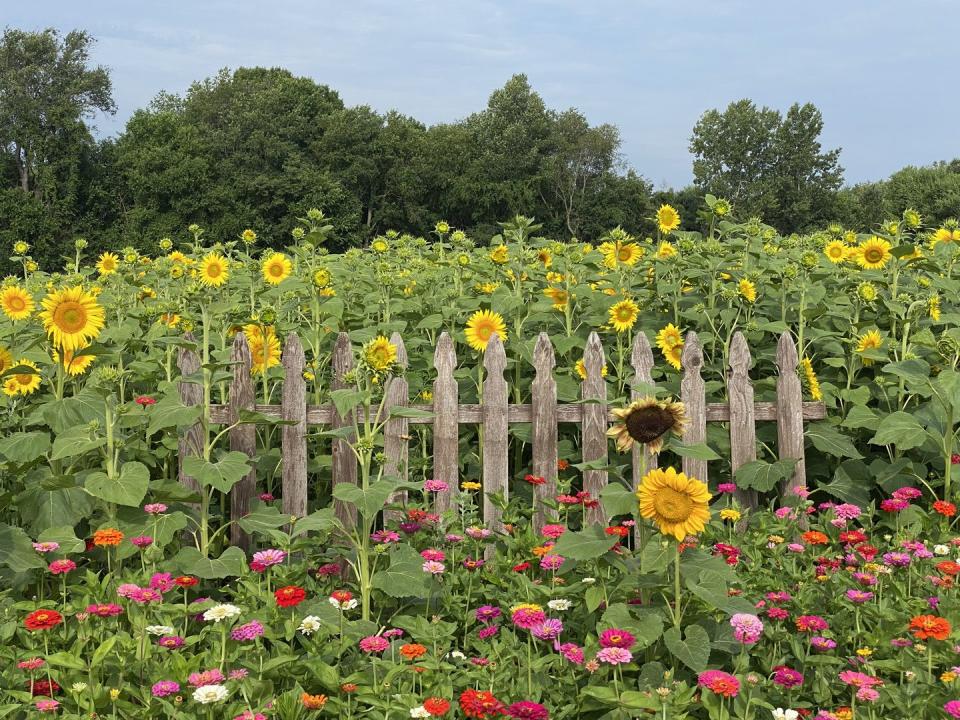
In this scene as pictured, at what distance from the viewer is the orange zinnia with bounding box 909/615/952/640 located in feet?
10.9

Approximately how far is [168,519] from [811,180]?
61333 mm

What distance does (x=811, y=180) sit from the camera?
6022 cm

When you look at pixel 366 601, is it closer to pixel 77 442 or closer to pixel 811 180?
pixel 77 442

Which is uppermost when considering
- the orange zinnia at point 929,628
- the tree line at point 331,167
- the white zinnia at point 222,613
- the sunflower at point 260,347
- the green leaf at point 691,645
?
the tree line at point 331,167

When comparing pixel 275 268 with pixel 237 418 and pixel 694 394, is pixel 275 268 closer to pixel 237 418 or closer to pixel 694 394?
pixel 237 418

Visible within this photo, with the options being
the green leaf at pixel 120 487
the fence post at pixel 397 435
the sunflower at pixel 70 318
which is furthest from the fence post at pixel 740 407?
the sunflower at pixel 70 318

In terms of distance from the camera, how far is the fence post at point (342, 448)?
5.27 meters

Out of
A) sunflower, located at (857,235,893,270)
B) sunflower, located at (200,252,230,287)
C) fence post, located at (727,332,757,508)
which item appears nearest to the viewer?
fence post, located at (727,332,757,508)

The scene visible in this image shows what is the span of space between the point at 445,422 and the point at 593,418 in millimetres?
878

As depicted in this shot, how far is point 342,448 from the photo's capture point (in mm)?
5316

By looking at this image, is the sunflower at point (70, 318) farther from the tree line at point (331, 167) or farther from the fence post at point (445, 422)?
the tree line at point (331, 167)

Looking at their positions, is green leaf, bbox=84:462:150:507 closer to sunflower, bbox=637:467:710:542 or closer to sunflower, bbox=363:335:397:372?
sunflower, bbox=363:335:397:372

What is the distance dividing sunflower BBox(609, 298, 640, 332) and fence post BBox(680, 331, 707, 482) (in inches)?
22.1

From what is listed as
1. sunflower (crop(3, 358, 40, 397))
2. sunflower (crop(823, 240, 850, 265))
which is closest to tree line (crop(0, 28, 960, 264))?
sunflower (crop(823, 240, 850, 265))
